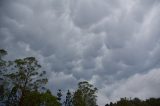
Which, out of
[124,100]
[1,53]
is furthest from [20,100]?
[124,100]

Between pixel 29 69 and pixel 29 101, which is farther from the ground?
pixel 29 69

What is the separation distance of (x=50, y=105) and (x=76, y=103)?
29.9 ft

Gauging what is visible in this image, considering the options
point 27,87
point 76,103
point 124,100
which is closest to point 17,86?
point 27,87

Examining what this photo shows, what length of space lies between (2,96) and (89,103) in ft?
73.9

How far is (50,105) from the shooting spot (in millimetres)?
57125

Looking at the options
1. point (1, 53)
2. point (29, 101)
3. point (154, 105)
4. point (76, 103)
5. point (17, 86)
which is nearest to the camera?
point (1, 53)

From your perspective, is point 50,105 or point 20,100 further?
point 50,105

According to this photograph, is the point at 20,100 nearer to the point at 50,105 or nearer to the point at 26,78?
the point at 26,78

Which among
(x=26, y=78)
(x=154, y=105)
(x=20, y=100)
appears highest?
(x=154, y=105)

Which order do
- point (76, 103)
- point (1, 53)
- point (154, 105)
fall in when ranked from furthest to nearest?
1. point (154, 105)
2. point (76, 103)
3. point (1, 53)

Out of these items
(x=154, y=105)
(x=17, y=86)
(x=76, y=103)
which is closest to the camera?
(x=17, y=86)

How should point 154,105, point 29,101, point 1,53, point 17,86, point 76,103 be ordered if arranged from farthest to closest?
point 154,105 < point 76,103 < point 29,101 < point 17,86 < point 1,53

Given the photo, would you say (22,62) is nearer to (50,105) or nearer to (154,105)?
(50,105)

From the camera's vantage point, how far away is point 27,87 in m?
51.4
